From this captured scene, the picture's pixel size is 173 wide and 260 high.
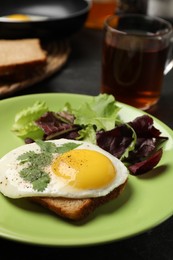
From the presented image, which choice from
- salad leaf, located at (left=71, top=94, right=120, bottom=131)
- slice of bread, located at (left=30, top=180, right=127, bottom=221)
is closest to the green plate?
slice of bread, located at (left=30, top=180, right=127, bottom=221)

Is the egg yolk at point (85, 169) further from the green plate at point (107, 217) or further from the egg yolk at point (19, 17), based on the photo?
the egg yolk at point (19, 17)

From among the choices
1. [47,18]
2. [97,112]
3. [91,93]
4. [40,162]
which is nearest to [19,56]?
[91,93]

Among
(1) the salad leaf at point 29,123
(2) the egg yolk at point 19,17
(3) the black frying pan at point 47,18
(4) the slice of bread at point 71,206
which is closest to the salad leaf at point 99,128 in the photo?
(1) the salad leaf at point 29,123

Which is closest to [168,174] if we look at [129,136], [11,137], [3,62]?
[129,136]

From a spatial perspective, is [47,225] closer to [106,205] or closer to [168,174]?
[106,205]

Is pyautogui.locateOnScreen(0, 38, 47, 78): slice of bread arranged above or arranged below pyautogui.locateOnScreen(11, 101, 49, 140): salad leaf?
below

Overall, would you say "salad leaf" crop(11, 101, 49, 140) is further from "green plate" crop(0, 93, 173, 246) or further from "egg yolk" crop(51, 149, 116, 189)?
"egg yolk" crop(51, 149, 116, 189)
